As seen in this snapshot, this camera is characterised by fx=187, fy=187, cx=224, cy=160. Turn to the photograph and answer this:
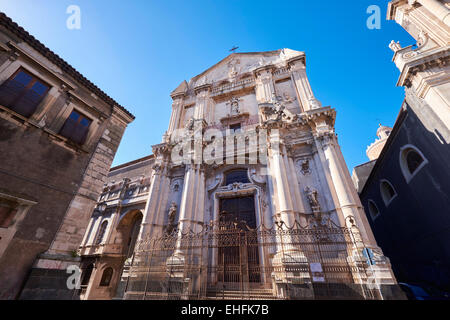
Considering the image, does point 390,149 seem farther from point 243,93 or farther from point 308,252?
point 243,93

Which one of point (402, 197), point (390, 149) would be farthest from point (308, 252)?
point (390, 149)

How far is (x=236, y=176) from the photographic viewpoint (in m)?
13.5

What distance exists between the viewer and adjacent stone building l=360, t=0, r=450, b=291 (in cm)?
932

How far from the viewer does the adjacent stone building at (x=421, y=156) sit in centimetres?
932

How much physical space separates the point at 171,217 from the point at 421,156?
15.4 meters

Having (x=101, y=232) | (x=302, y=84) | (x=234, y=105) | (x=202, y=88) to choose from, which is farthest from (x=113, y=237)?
(x=302, y=84)

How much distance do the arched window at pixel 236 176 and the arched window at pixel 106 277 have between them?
12.2 m

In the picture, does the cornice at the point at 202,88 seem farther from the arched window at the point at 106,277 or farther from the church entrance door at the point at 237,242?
the arched window at the point at 106,277

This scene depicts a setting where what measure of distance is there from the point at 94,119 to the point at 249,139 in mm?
9419

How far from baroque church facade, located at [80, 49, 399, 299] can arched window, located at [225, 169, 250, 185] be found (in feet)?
0.32

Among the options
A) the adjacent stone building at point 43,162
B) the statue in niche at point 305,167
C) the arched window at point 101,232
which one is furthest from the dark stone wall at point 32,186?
the arched window at point 101,232

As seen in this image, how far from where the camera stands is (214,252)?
1105cm

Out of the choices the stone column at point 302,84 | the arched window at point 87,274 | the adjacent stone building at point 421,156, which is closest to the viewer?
the adjacent stone building at point 421,156

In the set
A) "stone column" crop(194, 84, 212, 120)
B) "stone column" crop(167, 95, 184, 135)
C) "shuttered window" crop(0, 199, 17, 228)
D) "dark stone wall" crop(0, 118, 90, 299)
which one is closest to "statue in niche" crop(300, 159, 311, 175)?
"stone column" crop(194, 84, 212, 120)
